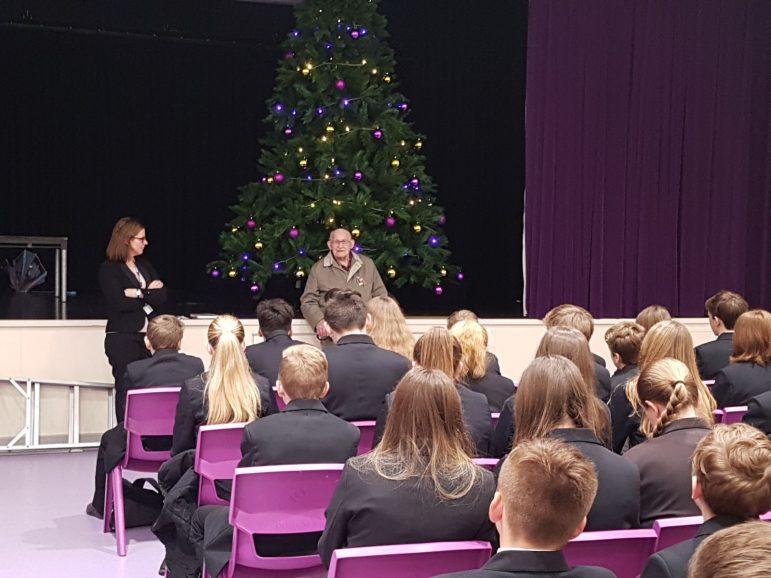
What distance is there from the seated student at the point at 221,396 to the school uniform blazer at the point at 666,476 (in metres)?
1.70

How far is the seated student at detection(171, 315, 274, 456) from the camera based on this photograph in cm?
417

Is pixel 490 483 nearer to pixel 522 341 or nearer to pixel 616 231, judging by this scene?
pixel 522 341

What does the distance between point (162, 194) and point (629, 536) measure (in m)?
12.5

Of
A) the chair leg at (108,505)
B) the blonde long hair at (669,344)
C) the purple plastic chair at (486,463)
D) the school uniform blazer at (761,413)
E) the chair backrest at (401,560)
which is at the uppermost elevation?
the blonde long hair at (669,344)

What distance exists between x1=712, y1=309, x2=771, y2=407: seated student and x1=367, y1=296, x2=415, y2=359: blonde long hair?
1.56 meters

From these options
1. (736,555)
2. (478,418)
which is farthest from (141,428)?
(736,555)

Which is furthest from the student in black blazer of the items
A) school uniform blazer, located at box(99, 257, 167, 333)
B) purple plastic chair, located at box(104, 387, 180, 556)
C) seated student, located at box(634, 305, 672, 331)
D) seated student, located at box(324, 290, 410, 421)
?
seated student, located at box(634, 305, 672, 331)

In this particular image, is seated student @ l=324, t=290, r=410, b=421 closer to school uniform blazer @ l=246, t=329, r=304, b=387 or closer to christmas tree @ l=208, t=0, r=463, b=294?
school uniform blazer @ l=246, t=329, r=304, b=387

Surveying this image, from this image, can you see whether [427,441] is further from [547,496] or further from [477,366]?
[477,366]

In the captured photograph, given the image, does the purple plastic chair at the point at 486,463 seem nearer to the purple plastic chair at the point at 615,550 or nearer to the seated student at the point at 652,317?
the purple plastic chair at the point at 615,550

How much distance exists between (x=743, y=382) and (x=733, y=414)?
0.44 metres

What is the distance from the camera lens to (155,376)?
204 inches

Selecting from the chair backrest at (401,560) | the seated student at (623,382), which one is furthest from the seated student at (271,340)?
the chair backrest at (401,560)

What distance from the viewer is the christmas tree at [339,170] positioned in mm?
8953
